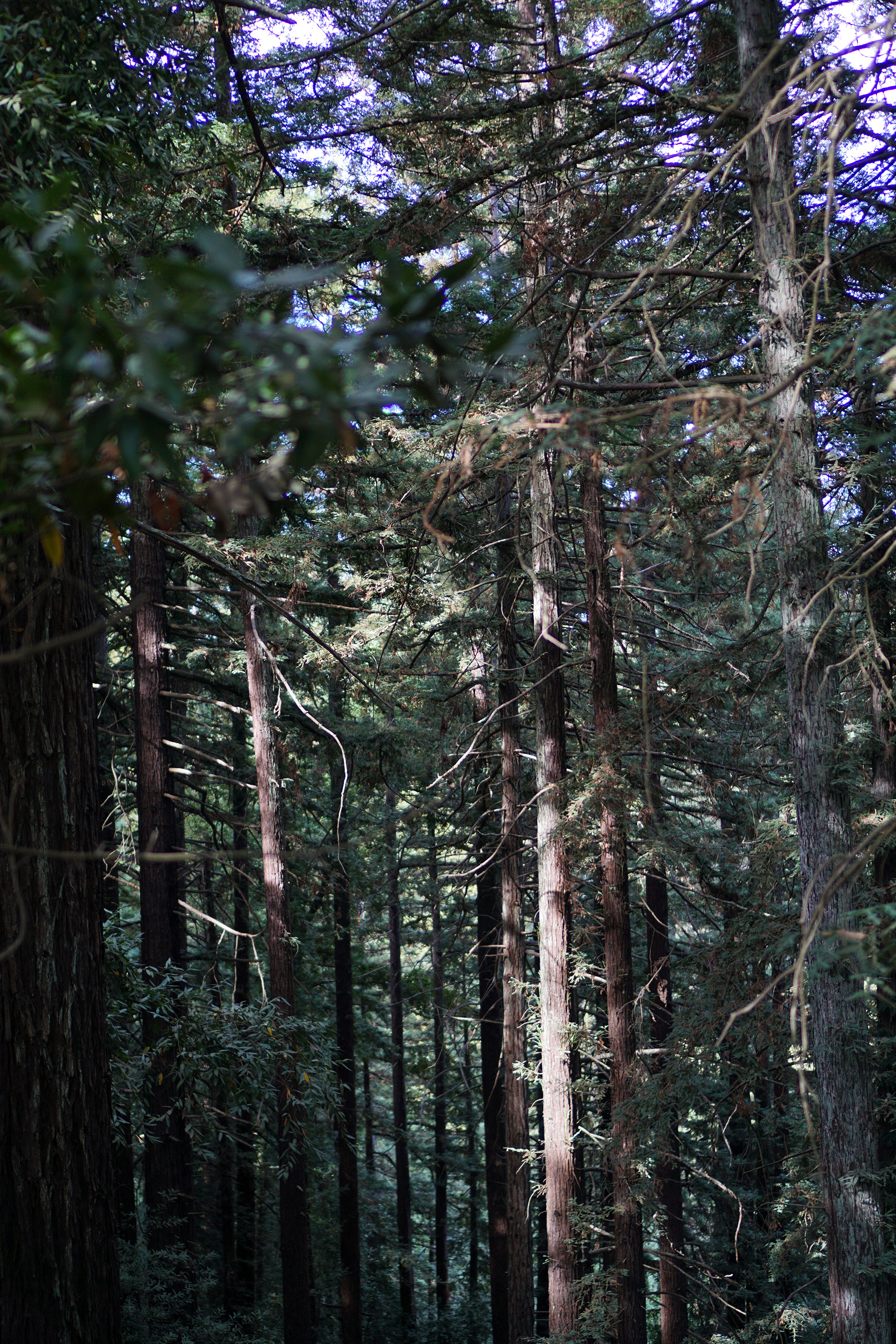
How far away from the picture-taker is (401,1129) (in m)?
19.5

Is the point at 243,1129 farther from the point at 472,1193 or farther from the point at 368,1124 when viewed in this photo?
the point at 472,1193

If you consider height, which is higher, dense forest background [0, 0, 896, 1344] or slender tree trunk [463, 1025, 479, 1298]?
dense forest background [0, 0, 896, 1344]

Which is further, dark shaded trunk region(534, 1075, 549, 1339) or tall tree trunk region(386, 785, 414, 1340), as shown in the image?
tall tree trunk region(386, 785, 414, 1340)

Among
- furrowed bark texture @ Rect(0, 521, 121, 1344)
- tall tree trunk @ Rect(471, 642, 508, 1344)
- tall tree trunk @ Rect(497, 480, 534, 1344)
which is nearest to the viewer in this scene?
furrowed bark texture @ Rect(0, 521, 121, 1344)

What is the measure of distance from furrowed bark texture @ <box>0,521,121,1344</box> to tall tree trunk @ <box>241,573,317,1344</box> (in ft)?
22.1

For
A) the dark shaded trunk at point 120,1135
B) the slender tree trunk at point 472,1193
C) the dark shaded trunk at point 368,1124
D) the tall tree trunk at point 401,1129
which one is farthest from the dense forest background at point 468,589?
the slender tree trunk at point 472,1193

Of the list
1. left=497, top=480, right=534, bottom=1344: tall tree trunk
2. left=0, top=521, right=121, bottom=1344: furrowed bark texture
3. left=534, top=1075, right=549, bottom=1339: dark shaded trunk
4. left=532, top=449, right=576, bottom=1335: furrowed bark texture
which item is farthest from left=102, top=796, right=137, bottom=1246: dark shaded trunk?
left=534, top=1075, right=549, bottom=1339: dark shaded trunk

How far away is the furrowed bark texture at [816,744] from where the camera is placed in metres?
5.37

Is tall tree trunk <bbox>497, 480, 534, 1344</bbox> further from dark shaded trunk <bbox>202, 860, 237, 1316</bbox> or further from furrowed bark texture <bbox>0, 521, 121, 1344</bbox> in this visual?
furrowed bark texture <bbox>0, 521, 121, 1344</bbox>

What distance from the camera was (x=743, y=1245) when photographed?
17016 millimetres

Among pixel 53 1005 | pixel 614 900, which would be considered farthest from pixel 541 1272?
pixel 53 1005

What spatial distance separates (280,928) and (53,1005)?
24.9ft

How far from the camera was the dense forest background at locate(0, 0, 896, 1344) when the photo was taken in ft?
6.66

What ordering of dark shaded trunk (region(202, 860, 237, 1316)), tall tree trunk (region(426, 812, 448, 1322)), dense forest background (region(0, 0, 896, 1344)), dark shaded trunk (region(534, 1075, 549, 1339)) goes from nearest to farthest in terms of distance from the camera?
dense forest background (region(0, 0, 896, 1344)) < dark shaded trunk (region(202, 860, 237, 1316)) < dark shaded trunk (region(534, 1075, 549, 1339)) < tall tree trunk (region(426, 812, 448, 1322))
